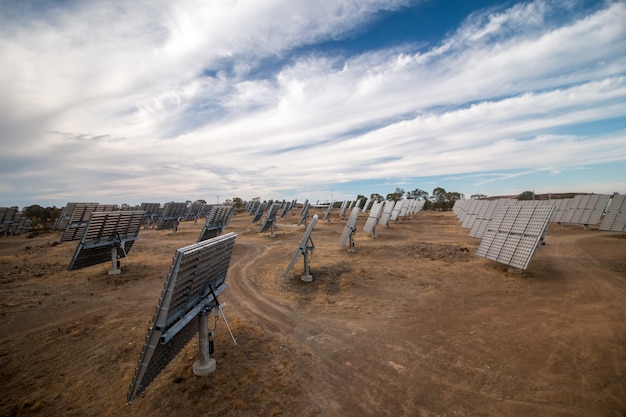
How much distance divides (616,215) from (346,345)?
33.8 m

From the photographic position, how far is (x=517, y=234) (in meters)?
14.8

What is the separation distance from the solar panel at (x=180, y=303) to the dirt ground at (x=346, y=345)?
1.53 meters

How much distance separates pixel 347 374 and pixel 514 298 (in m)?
9.00

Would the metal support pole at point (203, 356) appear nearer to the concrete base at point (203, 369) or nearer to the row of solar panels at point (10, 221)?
the concrete base at point (203, 369)

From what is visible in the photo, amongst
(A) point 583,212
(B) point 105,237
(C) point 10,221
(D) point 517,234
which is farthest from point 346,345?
(C) point 10,221

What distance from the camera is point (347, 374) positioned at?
6.71 m

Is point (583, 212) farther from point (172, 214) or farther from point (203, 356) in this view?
point (172, 214)

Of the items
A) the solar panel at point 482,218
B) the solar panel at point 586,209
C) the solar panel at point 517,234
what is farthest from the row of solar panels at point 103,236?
the solar panel at point 586,209

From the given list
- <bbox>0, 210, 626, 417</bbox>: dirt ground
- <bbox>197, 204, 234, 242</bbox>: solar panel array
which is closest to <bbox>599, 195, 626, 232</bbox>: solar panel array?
<bbox>0, 210, 626, 417</bbox>: dirt ground

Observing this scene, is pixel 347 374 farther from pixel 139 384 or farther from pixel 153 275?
pixel 153 275

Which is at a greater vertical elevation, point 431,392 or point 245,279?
point 431,392

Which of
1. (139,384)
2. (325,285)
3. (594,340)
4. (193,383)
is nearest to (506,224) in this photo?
(594,340)

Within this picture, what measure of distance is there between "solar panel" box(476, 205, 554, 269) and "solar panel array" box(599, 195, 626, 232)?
59.5 ft

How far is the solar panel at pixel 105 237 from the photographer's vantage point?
1361 centimetres
